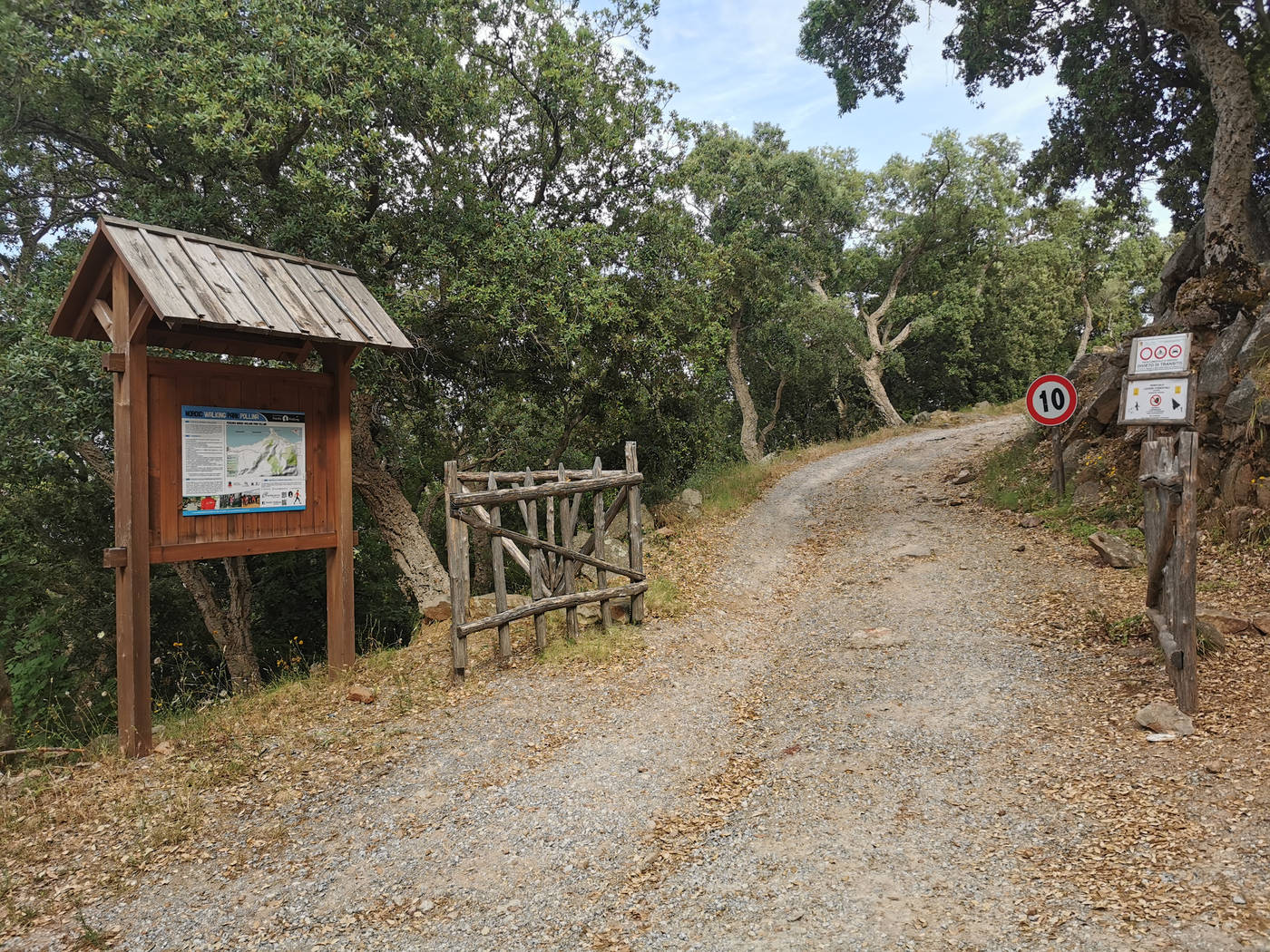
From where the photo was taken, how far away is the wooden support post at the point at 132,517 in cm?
606

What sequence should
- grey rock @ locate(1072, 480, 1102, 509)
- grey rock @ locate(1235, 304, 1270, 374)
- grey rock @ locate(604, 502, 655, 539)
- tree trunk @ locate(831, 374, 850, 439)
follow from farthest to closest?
tree trunk @ locate(831, 374, 850, 439) < grey rock @ locate(604, 502, 655, 539) < grey rock @ locate(1072, 480, 1102, 509) < grey rock @ locate(1235, 304, 1270, 374)

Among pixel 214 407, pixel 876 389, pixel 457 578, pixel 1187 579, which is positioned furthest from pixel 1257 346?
pixel 876 389

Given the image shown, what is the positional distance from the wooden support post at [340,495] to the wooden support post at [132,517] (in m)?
1.82

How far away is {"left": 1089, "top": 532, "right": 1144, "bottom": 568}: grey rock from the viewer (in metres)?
9.15

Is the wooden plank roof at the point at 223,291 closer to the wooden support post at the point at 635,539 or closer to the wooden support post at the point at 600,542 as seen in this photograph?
the wooden support post at the point at 600,542

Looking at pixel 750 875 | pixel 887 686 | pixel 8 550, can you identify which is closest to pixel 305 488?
pixel 750 875

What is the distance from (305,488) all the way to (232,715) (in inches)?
93.3

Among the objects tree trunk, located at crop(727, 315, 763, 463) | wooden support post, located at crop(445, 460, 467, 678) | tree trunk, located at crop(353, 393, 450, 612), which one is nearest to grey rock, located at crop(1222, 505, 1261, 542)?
wooden support post, located at crop(445, 460, 467, 678)

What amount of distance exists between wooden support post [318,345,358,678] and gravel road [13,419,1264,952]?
6.02 ft

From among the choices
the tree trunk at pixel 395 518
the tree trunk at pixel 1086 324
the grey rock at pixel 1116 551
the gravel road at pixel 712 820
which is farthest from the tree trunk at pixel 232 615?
the tree trunk at pixel 1086 324

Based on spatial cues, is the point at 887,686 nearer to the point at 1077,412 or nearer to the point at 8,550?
the point at 1077,412

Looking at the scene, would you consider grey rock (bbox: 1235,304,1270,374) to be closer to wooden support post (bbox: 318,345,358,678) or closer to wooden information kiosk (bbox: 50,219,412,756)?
wooden information kiosk (bbox: 50,219,412,756)

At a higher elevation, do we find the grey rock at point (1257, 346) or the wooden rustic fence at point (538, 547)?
the grey rock at point (1257, 346)

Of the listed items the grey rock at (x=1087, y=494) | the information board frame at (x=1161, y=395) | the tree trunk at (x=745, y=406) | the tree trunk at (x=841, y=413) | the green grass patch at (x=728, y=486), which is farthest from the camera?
the tree trunk at (x=841, y=413)
